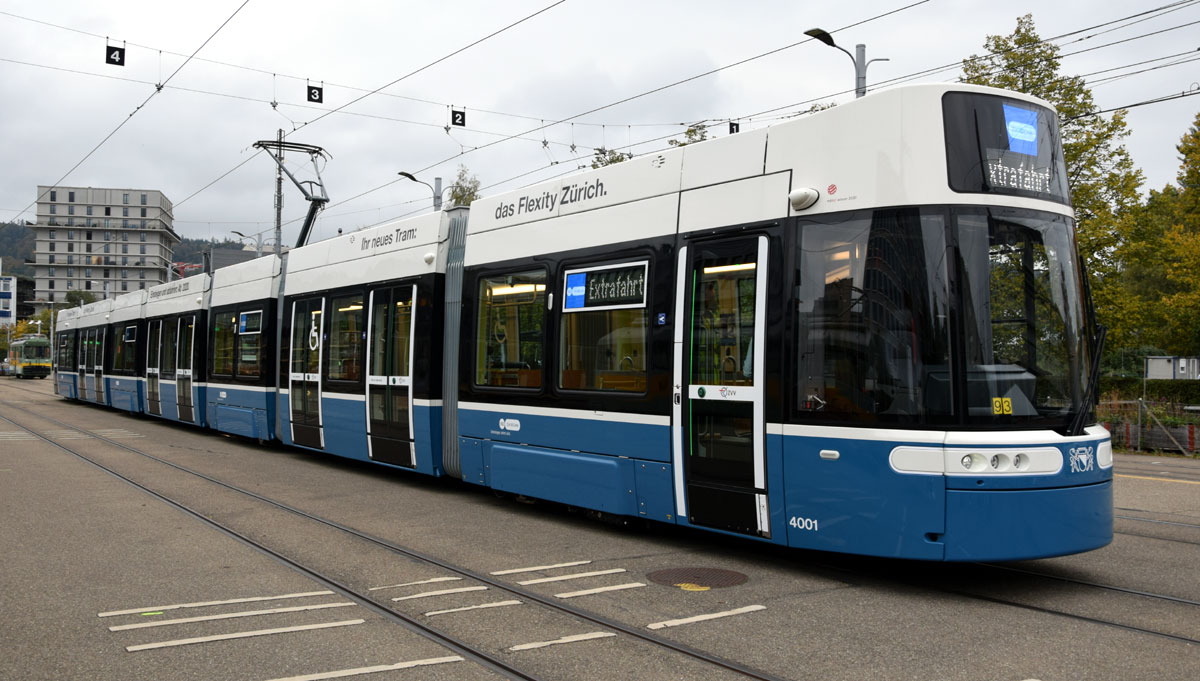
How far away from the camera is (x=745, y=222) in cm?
729

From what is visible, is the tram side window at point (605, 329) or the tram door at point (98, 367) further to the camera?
the tram door at point (98, 367)

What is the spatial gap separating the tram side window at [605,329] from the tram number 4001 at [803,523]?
1.88 meters

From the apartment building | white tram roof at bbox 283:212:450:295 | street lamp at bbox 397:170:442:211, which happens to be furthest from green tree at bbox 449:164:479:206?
the apartment building

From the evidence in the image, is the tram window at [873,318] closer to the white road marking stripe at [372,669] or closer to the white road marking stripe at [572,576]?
the white road marking stripe at [572,576]

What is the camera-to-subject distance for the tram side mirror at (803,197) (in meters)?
6.82

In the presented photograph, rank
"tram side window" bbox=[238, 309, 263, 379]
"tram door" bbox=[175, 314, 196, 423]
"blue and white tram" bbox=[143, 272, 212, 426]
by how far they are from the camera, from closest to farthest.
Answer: "tram side window" bbox=[238, 309, 263, 379] → "blue and white tram" bbox=[143, 272, 212, 426] → "tram door" bbox=[175, 314, 196, 423]

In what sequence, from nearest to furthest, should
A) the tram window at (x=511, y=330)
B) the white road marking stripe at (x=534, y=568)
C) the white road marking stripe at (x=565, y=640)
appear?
the white road marking stripe at (x=565, y=640) < the white road marking stripe at (x=534, y=568) < the tram window at (x=511, y=330)

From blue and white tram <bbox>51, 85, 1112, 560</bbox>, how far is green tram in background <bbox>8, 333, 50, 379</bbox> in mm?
68129

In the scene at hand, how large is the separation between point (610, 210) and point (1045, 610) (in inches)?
194

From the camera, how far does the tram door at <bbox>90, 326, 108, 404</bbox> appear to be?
28.9 metres

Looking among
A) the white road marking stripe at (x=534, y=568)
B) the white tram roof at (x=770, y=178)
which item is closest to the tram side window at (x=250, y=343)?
the white tram roof at (x=770, y=178)

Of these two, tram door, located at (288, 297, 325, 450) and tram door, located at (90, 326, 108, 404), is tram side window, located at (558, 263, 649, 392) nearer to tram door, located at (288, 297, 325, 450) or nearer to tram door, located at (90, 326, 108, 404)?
tram door, located at (288, 297, 325, 450)

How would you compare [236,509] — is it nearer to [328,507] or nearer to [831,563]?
[328,507]

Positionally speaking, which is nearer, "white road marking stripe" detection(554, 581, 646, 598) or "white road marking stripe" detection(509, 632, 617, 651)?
"white road marking stripe" detection(509, 632, 617, 651)
